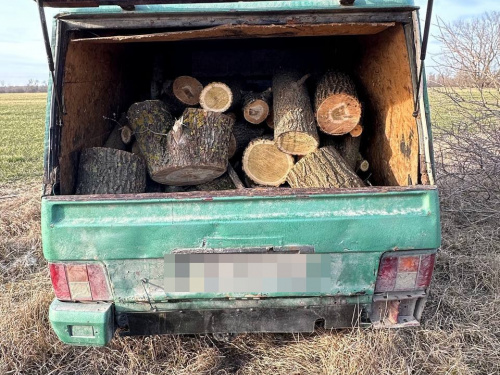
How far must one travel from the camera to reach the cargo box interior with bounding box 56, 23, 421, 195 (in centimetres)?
249

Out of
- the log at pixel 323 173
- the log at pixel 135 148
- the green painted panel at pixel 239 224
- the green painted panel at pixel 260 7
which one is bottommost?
the green painted panel at pixel 239 224

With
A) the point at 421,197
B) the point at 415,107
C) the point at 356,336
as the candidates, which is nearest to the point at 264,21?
the point at 415,107

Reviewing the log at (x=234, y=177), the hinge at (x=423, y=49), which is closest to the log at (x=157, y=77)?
the log at (x=234, y=177)

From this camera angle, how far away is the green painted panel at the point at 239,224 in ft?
6.42

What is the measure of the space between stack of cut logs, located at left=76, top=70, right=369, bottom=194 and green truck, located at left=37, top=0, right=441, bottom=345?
0.47 metres

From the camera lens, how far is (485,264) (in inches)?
133

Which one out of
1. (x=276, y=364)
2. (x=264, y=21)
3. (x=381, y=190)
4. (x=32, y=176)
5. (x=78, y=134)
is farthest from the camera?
(x=32, y=176)

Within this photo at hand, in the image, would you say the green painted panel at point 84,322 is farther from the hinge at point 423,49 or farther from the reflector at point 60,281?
the hinge at point 423,49

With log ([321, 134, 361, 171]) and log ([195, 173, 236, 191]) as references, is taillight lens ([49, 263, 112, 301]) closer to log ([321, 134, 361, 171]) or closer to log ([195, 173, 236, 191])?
log ([195, 173, 236, 191])

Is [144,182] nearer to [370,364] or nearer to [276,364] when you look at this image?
[276,364]

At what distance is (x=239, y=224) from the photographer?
1.95m

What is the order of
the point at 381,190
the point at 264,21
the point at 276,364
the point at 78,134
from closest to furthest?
the point at 381,190 → the point at 264,21 → the point at 276,364 → the point at 78,134

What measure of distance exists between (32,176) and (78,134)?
21.0 feet

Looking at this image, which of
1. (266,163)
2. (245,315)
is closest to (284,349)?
(245,315)
